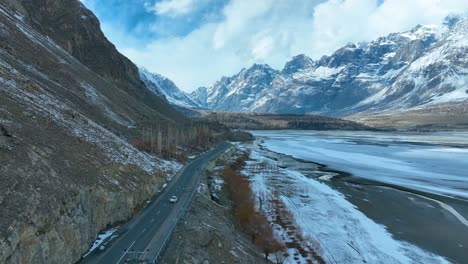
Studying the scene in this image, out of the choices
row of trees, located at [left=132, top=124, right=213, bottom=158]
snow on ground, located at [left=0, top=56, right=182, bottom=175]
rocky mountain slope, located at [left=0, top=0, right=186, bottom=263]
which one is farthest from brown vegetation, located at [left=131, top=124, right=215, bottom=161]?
snow on ground, located at [left=0, top=56, right=182, bottom=175]

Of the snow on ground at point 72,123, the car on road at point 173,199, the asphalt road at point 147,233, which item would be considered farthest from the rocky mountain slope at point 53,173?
the car on road at point 173,199

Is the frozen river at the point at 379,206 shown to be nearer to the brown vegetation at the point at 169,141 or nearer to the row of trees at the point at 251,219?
the row of trees at the point at 251,219

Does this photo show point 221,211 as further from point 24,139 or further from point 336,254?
point 24,139

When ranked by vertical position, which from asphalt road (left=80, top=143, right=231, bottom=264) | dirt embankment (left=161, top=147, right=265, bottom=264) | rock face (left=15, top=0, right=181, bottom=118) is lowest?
dirt embankment (left=161, top=147, right=265, bottom=264)

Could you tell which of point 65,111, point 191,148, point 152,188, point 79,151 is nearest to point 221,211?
point 152,188

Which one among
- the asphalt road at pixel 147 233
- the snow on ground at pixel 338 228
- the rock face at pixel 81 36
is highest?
the rock face at pixel 81 36

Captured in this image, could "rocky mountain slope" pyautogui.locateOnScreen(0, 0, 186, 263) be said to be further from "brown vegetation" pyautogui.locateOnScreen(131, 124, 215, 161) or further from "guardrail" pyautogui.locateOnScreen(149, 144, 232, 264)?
"brown vegetation" pyautogui.locateOnScreen(131, 124, 215, 161)
